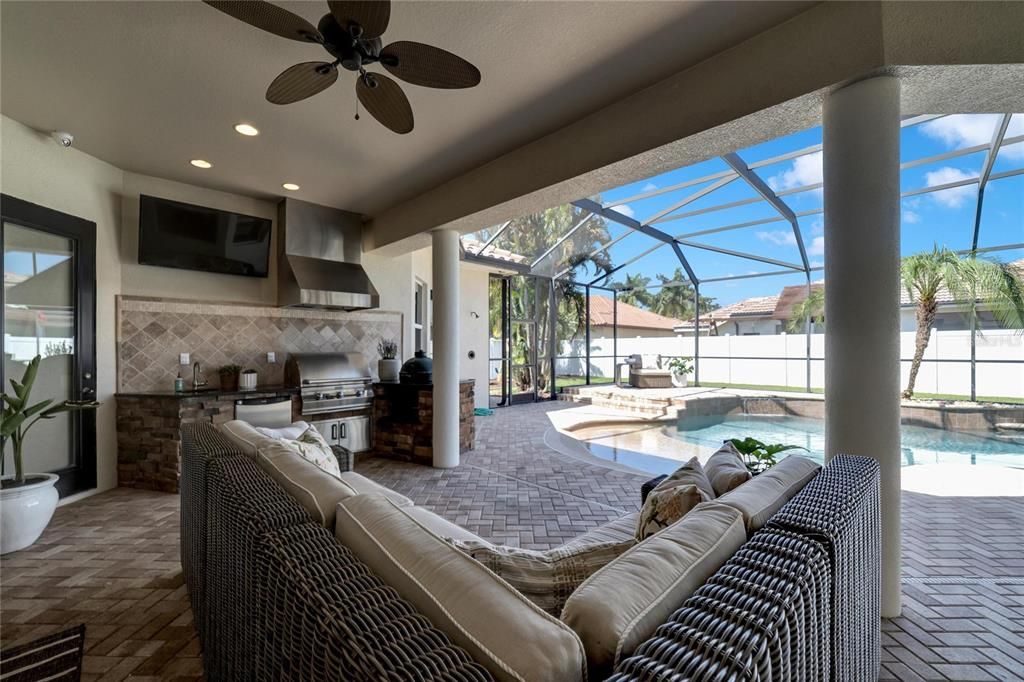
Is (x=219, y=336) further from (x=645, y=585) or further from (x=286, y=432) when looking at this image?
(x=645, y=585)

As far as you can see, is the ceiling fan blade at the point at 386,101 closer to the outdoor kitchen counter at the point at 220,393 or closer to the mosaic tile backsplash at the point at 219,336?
the outdoor kitchen counter at the point at 220,393

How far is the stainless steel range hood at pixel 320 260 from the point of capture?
4914 millimetres

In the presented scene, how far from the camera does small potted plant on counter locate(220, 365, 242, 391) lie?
461cm

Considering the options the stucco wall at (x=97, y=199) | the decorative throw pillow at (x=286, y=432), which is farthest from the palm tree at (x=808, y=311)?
the stucco wall at (x=97, y=199)

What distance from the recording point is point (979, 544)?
9.02ft

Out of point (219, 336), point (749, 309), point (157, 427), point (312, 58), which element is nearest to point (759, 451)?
point (312, 58)

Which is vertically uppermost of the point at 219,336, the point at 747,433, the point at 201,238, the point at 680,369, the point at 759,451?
the point at 201,238

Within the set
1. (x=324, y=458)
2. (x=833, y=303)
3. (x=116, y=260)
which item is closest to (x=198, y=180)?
(x=116, y=260)

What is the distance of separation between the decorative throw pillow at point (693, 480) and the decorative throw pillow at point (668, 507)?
6 centimetres

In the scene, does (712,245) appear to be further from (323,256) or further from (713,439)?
(323,256)

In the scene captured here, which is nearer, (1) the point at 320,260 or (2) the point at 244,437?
(2) the point at 244,437

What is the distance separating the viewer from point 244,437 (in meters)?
2.08

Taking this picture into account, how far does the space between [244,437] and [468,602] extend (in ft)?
5.83

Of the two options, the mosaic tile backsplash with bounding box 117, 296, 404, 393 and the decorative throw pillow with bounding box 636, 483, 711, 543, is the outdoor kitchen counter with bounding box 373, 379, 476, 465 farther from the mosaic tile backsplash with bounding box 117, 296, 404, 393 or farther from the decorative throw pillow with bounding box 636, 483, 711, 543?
the decorative throw pillow with bounding box 636, 483, 711, 543
